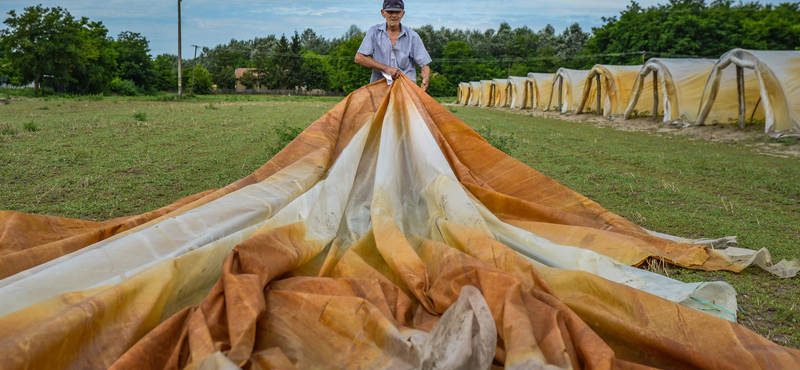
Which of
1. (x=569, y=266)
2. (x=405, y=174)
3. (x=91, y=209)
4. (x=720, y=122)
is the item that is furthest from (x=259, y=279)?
(x=720, y=122)

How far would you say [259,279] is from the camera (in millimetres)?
1968

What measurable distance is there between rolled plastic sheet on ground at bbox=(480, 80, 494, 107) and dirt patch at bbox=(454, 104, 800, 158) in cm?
1727

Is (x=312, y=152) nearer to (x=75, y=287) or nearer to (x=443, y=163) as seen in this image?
(x=443, y=163)

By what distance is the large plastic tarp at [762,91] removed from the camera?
36.5 ft

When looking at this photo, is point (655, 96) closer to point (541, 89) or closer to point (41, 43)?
point (541, 89)

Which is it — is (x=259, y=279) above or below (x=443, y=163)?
below

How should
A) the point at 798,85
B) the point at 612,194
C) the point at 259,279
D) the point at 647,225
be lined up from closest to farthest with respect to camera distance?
1. the point at 259,279
2. the point at 647,225
3. the point at 612,194
4. the point at 798,85

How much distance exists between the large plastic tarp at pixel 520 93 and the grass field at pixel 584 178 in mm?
18638

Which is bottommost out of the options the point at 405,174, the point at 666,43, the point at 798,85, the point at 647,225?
the point at 647,225

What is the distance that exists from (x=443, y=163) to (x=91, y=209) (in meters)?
3.00

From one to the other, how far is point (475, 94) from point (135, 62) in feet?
115

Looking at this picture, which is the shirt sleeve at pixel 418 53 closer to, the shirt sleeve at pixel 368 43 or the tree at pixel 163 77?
the shirt sleeve at pixel 368 43

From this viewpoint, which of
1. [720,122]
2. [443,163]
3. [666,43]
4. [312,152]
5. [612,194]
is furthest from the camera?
[666,43]

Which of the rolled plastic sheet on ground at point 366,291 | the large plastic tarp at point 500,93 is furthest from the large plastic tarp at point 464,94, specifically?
the rolled plastic sheet on ground at point 366,291
